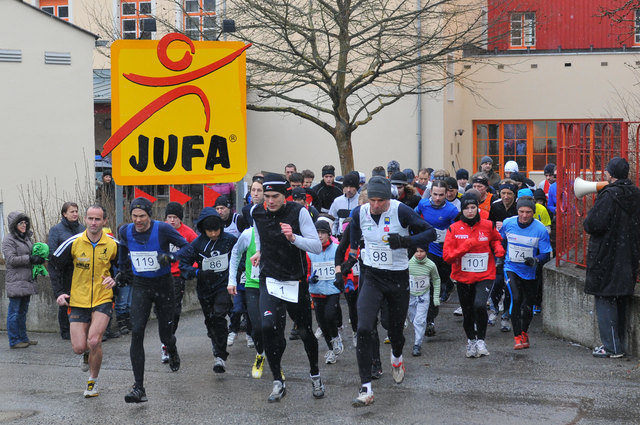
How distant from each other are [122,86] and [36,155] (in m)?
12.8

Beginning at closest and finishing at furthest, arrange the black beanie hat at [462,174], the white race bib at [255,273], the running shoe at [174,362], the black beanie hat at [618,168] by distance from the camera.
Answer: the white race bib at [255,273] < the running shoe at [174,362] < the black beanie hat at [618,168] < the black beanie hat at [462,174]

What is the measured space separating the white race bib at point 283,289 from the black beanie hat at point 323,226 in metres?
1.96

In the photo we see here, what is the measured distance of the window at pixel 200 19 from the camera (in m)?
22.0

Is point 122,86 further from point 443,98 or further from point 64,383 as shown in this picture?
point 443,98

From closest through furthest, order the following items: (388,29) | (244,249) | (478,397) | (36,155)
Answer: (478,397) < (244,249) < (388,29) < (36,155)

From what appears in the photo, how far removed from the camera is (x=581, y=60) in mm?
30234

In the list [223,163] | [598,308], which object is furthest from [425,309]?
[223,163]

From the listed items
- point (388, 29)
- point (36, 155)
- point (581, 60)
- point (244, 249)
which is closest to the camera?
point (244, 249)

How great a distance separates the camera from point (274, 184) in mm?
8586

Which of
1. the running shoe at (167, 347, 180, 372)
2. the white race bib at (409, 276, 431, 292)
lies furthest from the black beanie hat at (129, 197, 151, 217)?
the white race bib at (409, 276, 431, 292)

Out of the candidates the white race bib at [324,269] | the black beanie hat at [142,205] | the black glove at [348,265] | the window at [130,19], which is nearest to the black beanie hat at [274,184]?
the black glove at [348,265]

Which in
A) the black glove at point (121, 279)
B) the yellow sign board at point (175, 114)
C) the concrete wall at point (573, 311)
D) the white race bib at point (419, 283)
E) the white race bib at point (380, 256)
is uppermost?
the yellow sign board at point (175, 114)

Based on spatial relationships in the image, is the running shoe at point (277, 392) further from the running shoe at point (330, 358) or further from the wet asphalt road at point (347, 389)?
the running shoe at point (330, 358)

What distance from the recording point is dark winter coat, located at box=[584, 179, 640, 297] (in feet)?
32.4
